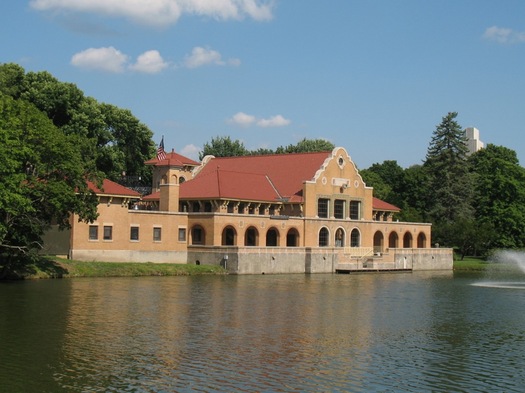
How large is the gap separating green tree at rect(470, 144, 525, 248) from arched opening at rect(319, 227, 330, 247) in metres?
26.6

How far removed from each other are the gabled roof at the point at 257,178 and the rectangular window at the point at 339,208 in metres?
4.33

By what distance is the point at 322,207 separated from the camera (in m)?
88.7

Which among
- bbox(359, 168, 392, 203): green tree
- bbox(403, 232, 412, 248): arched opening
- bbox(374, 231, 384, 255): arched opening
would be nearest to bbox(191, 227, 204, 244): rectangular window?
bbox(374, 231, 384, 255): arched opening

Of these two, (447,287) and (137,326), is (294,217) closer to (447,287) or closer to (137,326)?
(447,287)

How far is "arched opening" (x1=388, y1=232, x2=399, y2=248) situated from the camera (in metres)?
98.5

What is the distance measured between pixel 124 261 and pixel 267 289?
19054 mm

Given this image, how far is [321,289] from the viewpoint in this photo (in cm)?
5962

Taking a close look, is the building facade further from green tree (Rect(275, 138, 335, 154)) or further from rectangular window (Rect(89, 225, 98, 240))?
green tree (Rect(275, 138, 335, 154))

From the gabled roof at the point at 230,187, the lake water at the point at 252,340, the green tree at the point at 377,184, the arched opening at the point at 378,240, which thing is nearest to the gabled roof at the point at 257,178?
the gabled roof at the point at 230,187

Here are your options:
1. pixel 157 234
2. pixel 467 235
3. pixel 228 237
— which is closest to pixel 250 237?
pixel 228 237

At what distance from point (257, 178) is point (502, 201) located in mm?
37939

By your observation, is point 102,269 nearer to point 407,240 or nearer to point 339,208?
point 339,208

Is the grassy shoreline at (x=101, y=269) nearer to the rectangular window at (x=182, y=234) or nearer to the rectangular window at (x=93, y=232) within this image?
the rectangular window at (x=93, y=232)

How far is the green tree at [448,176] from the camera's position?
112m
